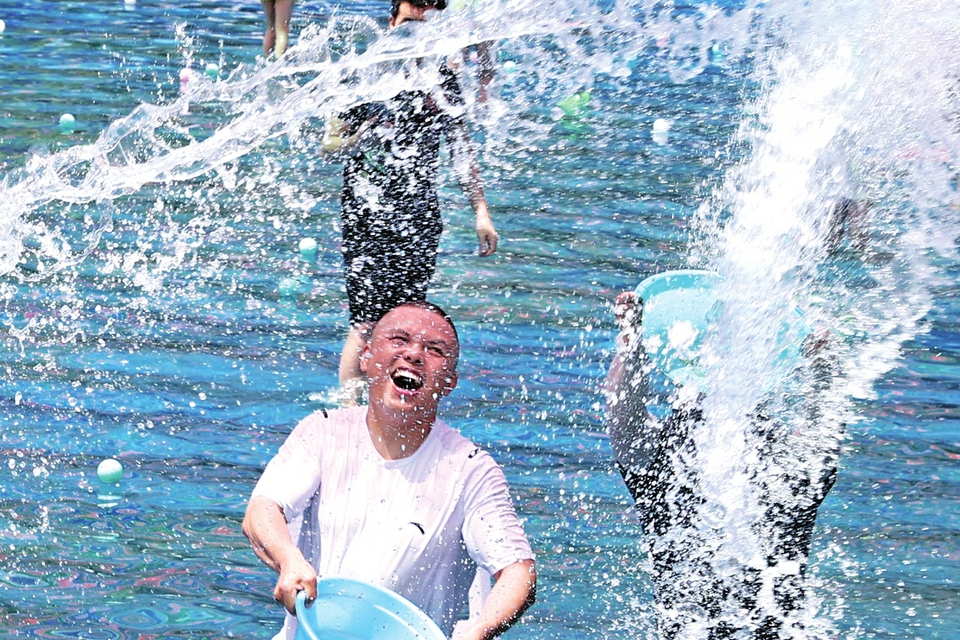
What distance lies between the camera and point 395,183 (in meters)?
4.57

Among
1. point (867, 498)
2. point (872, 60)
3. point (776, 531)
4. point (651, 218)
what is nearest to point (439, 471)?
point (776, 531)

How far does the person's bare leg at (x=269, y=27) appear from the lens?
10.8 meters

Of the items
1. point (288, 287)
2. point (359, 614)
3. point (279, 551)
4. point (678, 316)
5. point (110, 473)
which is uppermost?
point (678, 316)

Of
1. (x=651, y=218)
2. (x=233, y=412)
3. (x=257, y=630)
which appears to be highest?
(x=651, y=218)

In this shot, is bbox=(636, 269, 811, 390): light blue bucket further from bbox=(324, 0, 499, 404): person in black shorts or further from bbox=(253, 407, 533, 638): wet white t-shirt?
bbox=(324, 0, 499, 404): person in black shorts

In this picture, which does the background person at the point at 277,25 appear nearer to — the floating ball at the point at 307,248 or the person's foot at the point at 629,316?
the floating ball at the point at 307,248

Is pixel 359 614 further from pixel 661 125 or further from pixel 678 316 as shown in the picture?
pixel 661 125

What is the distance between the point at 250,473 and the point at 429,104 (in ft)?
4.72

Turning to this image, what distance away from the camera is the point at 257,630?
3.86 metres

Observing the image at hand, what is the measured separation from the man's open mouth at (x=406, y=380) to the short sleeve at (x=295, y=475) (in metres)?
0.22

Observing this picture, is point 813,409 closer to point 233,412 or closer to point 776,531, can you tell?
point 776,531

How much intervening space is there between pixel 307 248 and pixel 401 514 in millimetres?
4164

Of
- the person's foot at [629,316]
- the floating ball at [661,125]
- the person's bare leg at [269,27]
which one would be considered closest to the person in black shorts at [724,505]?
the person's foot at [629,316]

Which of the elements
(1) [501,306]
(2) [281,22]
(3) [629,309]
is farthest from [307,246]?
(2) [281,22]
